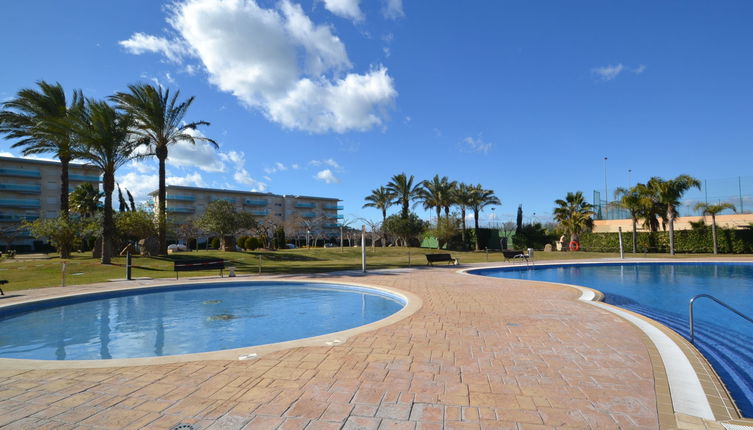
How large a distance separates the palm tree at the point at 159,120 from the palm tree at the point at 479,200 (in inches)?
1111

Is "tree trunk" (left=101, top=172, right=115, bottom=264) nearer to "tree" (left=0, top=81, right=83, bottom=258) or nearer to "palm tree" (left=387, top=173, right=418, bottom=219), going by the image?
"tree" (left=0, top=81, right=83, bottom=258)

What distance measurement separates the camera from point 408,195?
4378 centimetres

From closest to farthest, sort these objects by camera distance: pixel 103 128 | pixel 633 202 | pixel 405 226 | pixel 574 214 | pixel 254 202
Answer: pixel 103 128, pixel 633 202, pixel 574 214, pixel 405 226, pixel 254 202

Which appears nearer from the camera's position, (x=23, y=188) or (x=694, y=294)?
(x=694, y=294)

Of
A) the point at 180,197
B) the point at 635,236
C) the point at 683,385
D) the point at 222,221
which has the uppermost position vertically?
the point at 180,197

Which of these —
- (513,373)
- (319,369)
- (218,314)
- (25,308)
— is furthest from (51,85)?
(513,373)

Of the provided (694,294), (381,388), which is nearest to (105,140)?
(381,388)

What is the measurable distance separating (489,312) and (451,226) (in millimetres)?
32354

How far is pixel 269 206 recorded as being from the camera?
241 ft

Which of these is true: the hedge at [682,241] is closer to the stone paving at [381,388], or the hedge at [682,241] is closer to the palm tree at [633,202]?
the palm tree at [633,202]

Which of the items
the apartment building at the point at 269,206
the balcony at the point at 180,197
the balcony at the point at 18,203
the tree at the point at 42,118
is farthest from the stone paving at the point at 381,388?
the balcony at the point at 180,197

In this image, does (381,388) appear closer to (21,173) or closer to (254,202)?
(21,173)

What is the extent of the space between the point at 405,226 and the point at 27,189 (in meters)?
54.3

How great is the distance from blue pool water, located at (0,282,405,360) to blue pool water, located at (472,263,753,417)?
20.7 feet
